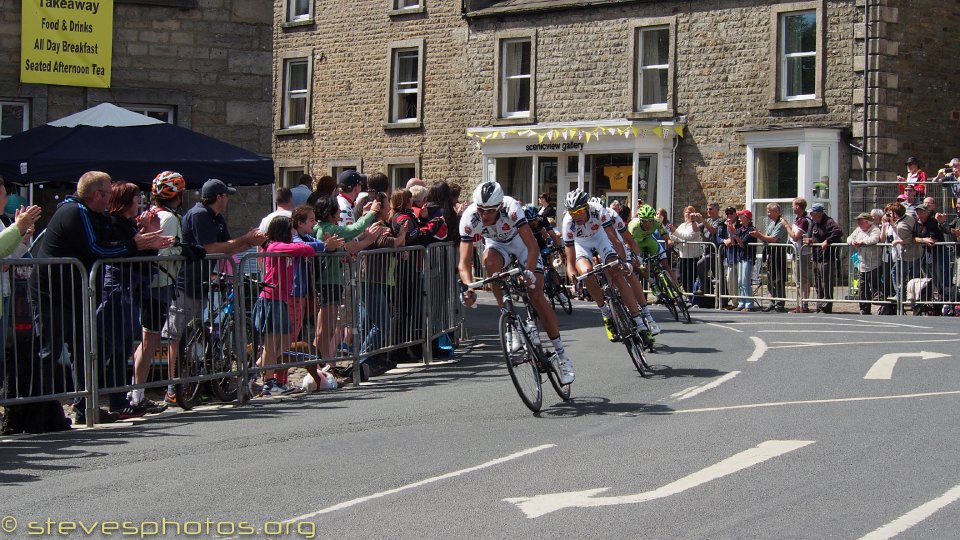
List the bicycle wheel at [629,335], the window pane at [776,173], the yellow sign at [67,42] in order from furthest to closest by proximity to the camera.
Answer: the window pane at [776,173], the yellow sign at [67,42], the bicycle wheel at [629,335]

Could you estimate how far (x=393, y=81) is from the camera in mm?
39062

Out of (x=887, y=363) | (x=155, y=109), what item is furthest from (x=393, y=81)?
(x=887, y=363)

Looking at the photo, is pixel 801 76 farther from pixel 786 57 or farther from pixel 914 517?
pixel 914 517

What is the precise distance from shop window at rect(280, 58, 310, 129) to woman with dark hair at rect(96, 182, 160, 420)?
30481mm

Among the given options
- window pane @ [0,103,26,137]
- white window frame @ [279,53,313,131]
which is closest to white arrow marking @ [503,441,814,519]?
window pane @ [0,103,26,137]

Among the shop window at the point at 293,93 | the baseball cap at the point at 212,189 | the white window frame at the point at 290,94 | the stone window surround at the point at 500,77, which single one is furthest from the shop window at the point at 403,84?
the baseball cap at the point at 212,189

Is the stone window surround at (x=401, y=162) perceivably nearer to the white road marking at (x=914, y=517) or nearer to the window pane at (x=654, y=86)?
the window pane at (x=654, y=86)

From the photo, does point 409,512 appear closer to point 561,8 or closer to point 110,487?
point 110,487

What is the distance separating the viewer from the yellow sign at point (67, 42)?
19.5 meters

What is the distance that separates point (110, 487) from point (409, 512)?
2.03 meters

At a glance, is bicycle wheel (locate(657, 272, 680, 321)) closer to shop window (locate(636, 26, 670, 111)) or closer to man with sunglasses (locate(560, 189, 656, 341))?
man with sunglasses (locate(560, 189, 656, 341))

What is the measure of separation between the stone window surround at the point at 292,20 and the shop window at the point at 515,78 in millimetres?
7533

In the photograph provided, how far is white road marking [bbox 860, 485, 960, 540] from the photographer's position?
6.69 meters

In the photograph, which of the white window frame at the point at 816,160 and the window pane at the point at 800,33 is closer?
the white window frame at the point at 816,160
